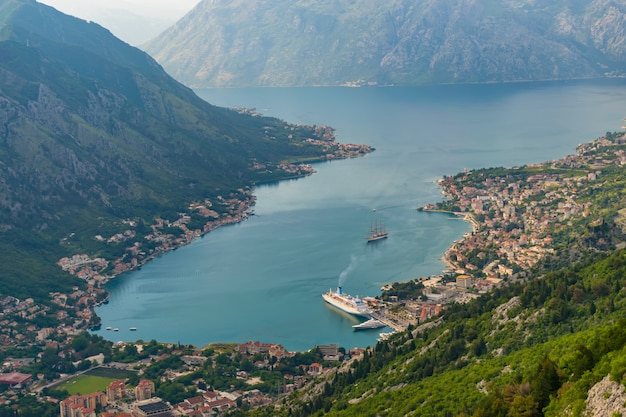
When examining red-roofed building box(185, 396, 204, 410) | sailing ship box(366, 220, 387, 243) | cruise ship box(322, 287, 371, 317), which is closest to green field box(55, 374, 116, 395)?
red-roofed building box(185, 396, 204, 410)

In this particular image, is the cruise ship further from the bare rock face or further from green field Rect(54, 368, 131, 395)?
the bare rock face

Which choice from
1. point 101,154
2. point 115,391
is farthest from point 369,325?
point 101,154

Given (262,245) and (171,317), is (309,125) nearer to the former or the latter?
(262,245)

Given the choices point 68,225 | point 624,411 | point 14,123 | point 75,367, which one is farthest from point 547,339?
point 14,123

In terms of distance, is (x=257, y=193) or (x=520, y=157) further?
(x=520, y=157)

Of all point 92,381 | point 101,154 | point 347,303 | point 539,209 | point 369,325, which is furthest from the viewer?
point 101,154

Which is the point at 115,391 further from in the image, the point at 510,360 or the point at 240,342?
the point at 510,360
